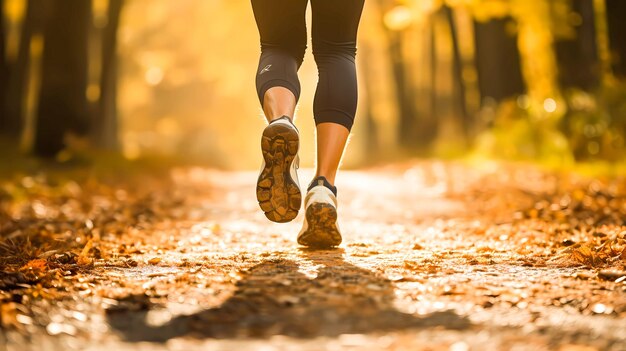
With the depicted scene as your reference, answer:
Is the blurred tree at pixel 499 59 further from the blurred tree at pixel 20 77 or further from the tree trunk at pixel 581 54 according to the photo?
the blurred tree at pixel 20 77

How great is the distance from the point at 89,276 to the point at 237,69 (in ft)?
93.4

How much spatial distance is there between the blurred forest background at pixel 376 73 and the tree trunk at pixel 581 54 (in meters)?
0.02

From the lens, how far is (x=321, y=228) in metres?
3.38

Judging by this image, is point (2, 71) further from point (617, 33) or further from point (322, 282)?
point (322, 282)

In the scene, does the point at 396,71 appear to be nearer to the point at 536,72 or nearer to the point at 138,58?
the point at 536,72

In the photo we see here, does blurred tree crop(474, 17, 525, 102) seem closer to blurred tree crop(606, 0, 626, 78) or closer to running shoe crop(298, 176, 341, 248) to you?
blurred tree crop(606, 0, 626, 78)

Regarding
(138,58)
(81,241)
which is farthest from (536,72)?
(81,241)

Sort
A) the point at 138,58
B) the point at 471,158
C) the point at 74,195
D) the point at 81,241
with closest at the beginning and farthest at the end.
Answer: the point at 81,241, the point at 74,195, the point at 471,158, the point at 138,58

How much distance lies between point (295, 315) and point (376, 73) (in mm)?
30162

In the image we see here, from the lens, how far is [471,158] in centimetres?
1445

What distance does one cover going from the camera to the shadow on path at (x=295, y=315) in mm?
1893

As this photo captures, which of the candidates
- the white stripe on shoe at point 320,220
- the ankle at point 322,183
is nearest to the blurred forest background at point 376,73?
the ankle at point 322,183

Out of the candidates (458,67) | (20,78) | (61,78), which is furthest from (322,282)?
(458,67)

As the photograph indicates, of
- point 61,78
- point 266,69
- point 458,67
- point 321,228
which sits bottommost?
point 321,228
